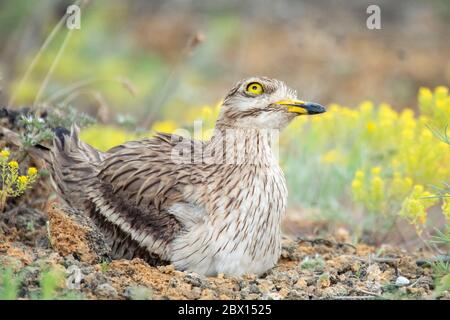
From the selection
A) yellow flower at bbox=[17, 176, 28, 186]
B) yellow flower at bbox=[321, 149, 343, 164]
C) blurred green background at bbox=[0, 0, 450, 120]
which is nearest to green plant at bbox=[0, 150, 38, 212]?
yellow flower at bbox=[17, 176, 28, 186]

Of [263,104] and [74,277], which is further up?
[263,104]

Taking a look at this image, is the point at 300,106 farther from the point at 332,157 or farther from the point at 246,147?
the point at 332,157

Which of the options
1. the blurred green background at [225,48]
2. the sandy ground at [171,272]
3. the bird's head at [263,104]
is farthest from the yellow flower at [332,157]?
the blurred green background at [225,48]

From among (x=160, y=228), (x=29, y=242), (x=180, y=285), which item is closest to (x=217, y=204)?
(x=160, y=228)

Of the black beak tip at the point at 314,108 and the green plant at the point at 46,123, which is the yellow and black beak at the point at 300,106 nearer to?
the black beak tip at the point at 314,108

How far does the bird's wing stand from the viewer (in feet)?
19.4

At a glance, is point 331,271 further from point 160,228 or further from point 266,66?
point 266,66

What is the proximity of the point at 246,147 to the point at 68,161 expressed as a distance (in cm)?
143

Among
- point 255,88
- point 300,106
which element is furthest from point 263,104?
point 300,106

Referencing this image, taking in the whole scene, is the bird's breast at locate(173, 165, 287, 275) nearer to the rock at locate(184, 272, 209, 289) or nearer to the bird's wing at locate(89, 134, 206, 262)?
the bird's wing at locate(89, 134, 206, 262)

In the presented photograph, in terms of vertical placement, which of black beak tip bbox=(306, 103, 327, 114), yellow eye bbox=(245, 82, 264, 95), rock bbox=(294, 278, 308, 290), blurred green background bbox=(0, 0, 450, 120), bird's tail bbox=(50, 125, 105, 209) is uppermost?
blurred green background bbox=(0, 0, 450, 120)

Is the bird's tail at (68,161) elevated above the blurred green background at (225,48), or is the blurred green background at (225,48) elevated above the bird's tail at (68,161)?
the blurred green background at (225,48)

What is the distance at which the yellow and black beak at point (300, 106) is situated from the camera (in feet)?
19.2

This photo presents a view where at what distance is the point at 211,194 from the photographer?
5.96 meters
